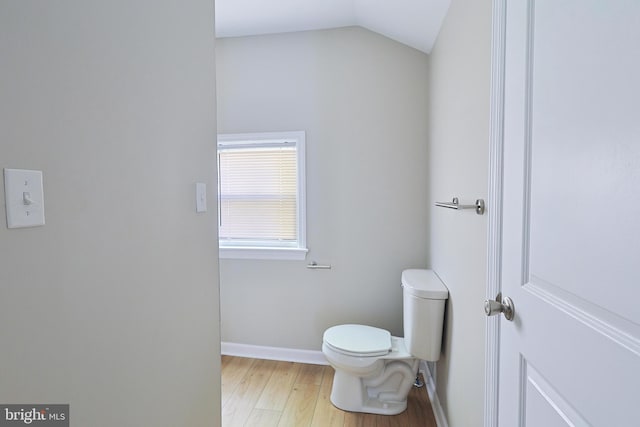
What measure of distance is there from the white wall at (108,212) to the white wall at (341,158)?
46.3 inches

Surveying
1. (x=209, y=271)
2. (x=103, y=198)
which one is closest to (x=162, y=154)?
(x=103, y=198)

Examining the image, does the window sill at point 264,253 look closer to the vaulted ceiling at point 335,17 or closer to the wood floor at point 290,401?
the wood floor at point 290,401

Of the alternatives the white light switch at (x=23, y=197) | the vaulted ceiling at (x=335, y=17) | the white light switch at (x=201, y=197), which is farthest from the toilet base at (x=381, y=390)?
the vaulted ceiling at (x=335, y=17)

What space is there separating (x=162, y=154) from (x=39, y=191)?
1.32 ft

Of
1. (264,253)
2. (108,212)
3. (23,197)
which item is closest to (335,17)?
(264,253)

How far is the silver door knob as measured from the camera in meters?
0.84

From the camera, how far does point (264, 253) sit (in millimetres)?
2424

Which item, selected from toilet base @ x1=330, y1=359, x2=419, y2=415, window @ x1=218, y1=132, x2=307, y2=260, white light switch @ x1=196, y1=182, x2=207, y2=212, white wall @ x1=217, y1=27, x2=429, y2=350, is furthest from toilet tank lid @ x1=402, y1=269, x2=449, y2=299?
white light switch @ x1=196, y1=182, x2=207, y2=212

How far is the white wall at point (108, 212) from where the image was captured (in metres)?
0.60

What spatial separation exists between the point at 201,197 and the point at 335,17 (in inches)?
67.6

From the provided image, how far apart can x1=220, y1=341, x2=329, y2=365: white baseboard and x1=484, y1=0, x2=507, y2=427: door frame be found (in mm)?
1590

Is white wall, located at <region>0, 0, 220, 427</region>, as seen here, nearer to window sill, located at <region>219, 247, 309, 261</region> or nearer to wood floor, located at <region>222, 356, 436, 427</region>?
wood floor, located at <region>222, 356, 436, 427</region>

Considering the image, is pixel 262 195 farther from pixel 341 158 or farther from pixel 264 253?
pixel 341 158

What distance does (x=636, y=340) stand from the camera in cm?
46
